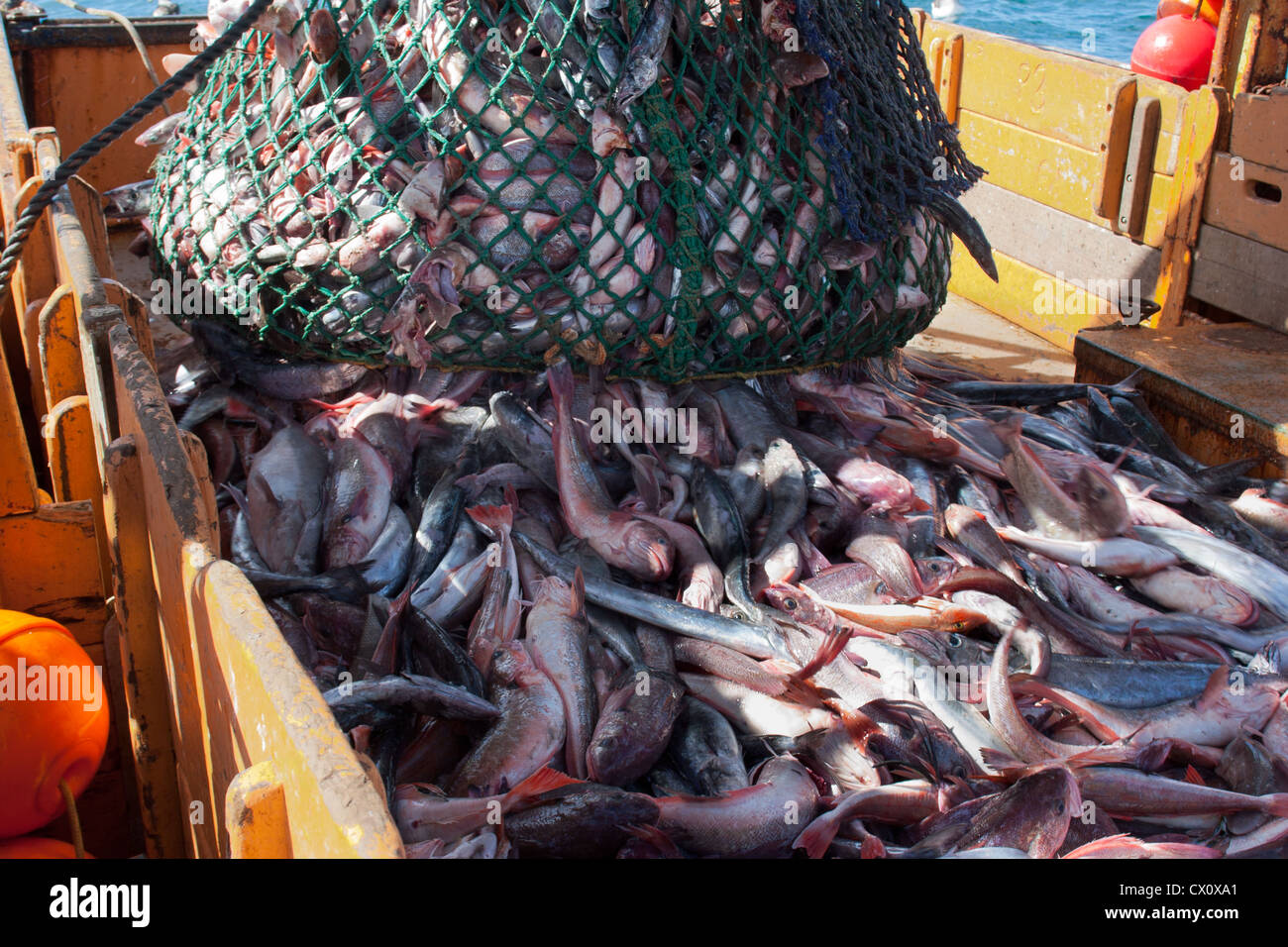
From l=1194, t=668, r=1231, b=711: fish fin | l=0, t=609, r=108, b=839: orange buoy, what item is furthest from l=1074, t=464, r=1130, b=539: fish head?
l=0, t=609, r=108, b=839: orange buoy

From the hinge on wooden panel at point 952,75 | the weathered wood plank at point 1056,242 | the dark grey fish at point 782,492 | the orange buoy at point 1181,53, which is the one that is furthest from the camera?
the orange buoy at point 1181,53

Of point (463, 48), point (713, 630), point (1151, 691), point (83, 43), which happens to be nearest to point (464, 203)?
point (463, 48)

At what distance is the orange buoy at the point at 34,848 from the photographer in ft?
8.18

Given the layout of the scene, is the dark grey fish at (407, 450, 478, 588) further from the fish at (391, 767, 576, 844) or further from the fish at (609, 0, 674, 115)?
the fish at (609, 0, 674, 115)

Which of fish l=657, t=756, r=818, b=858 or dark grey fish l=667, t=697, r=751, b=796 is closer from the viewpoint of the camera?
fish l=657, t=756, r=818, b=858

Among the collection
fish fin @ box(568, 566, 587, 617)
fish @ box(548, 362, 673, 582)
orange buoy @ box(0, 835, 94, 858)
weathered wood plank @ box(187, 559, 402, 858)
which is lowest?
orange buoy @ box(0, 835, 94, 858)

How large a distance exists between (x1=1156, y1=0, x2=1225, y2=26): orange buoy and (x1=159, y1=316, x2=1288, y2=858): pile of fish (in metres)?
5.05

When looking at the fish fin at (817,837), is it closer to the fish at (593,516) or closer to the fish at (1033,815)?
the fish at (1033,815)

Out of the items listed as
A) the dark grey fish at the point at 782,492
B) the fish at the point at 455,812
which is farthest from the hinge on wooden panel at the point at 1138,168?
the fish at the point at 455,812

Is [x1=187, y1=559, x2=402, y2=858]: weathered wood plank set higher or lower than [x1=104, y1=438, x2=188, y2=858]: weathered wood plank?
higher

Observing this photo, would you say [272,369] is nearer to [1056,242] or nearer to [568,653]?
[568,653]

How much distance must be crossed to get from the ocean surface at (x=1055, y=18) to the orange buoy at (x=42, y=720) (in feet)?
69.2

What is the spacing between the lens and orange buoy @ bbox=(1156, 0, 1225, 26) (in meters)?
7.58

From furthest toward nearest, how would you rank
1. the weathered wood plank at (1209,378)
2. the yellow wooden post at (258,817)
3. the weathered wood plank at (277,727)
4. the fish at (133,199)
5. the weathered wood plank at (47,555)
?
the weathered wood plank at (1209,378), the fish at (133,199), the weathered wood plank at (47,555), the yellow wooden post at (258,817), the weathered wood plank at (277,727)
